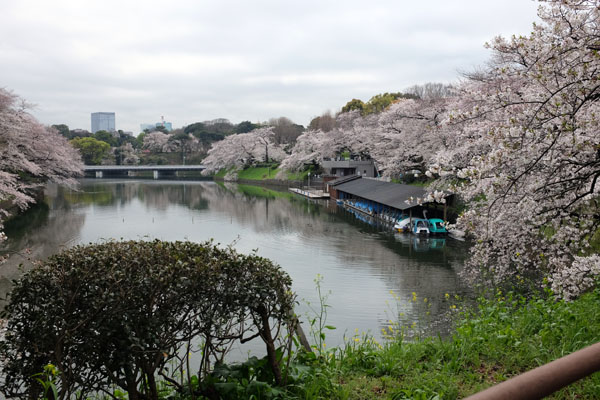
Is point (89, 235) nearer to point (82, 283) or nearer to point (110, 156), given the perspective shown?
point (82, 283)

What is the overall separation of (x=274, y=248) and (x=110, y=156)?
63.7m

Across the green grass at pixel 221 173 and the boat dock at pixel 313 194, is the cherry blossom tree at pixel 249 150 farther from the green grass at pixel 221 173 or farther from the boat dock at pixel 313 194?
the boat dock at pixel 313 194

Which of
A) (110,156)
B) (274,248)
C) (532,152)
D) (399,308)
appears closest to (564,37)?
(532,152)

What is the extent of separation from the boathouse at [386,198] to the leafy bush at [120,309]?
12625mm

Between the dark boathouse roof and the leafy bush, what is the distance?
551 inches

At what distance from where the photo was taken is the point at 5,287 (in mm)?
11625

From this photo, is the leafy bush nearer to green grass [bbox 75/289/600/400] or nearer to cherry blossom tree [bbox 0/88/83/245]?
green grass [bbox 75/289/600/400]

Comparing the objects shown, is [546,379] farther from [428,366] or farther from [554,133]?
[554,133]

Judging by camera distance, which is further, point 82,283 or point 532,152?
point 532,152

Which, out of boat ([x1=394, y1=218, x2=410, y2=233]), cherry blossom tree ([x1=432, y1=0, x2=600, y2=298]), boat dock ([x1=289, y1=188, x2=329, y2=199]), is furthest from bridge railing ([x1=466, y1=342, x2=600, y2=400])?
boat dock ([x1=289, y1=188, x2=329, y2=199])

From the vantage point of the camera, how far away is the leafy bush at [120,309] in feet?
11.8

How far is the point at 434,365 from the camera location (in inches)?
158

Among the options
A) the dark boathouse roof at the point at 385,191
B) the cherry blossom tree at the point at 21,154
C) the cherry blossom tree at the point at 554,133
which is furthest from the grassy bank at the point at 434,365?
the cherry blossom tree at the point at 21,154

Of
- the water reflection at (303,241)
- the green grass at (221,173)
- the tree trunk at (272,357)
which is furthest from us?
the green grass at (221,173)
